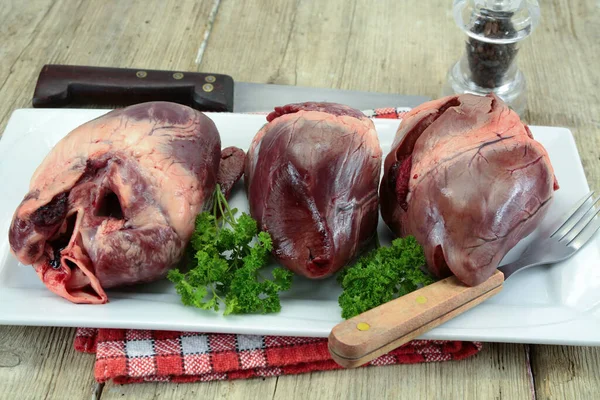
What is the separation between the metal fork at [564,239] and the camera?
177cm

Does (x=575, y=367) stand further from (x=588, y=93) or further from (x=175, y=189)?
(x=588, y=93)

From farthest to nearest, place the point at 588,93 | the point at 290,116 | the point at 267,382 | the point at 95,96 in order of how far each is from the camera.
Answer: the point at 588,93
the point at 95,96
the point at 290,116
the point at 267,382

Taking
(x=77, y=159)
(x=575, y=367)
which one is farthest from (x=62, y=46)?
(x=575, y=367)

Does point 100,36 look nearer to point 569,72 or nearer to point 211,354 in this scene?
point 211,354

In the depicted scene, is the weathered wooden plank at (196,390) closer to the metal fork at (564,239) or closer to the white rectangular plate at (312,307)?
the white rectangular plate at (312,307)

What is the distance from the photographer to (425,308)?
1514 millimetres

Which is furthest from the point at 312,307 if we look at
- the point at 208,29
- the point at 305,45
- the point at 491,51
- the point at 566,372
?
the point at 208,29

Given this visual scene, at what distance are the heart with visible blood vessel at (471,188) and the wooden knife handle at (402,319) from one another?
0.04 meters

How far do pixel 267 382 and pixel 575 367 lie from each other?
2.35 ft

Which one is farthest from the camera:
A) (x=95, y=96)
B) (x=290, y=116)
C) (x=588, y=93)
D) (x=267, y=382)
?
(x=588, y=93)

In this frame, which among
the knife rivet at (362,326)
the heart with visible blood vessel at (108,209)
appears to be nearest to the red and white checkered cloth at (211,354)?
the heart with visible blood vessel at (108,209)

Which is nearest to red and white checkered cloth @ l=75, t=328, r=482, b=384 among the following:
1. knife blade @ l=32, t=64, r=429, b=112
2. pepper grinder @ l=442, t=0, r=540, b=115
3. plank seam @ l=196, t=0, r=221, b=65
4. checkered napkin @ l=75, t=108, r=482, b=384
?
checkered napkin @ l=75, t=108, r=482, b=384

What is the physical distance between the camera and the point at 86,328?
1708 millimetres

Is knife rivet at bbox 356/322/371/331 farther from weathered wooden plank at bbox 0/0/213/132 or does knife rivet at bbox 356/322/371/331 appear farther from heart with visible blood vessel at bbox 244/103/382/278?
weathered wooden plank at bbox 0/0/213/132
